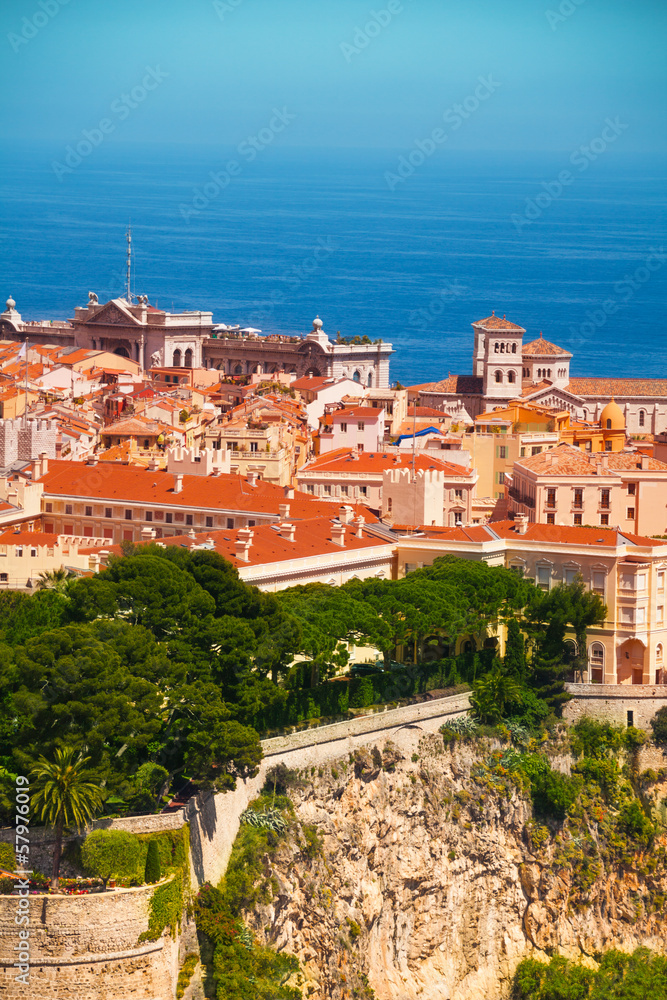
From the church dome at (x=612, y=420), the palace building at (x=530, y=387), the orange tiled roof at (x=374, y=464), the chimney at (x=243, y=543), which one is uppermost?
the palace building at (x=530, y=387)

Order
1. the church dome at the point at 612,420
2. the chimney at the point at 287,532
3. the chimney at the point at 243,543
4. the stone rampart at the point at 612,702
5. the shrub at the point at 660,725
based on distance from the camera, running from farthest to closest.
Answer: the church dome at the point at 612,420, the chimney at the point at 287,532, the stone rampart at the point at 612,702, the shrub at the point at 660,725, the chimney at the point at 243,543

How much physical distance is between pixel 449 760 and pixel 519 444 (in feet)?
93.8

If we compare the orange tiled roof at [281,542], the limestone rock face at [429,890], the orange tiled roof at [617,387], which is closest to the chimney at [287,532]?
the orange tiled roof at [281,542]

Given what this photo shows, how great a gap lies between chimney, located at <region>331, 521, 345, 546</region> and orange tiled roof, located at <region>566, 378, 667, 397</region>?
44.3 metres

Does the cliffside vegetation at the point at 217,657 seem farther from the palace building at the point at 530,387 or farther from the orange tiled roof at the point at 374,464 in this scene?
the palace building at the point at 530,387

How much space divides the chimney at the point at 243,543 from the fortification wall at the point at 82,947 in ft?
59.4

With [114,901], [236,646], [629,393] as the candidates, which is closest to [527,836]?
[236,646]

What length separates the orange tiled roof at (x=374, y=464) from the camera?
77.4 m

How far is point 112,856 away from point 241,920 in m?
5.39

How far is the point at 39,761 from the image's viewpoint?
4388 centimetres

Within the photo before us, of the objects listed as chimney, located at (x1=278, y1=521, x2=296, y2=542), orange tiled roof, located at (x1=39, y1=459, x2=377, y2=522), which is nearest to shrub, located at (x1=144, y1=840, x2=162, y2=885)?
chimney, located at (x1=278, y1=521, x2=296, y2=542)

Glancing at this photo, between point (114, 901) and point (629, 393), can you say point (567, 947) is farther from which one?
point (629, 393)

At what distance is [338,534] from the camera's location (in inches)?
2554

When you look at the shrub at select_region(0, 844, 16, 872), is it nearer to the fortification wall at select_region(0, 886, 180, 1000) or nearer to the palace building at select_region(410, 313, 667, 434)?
the fortification wall at select_region(0, 886, 180, 1000)
